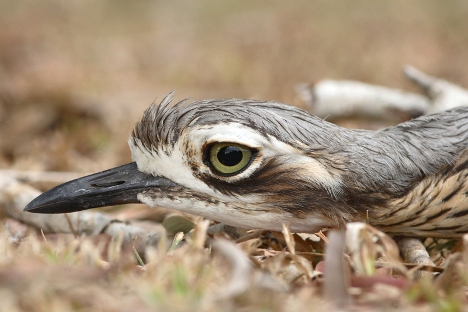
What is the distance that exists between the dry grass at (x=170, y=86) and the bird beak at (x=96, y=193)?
0.18m

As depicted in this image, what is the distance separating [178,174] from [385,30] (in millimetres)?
6542

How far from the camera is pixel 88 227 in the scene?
3436mm

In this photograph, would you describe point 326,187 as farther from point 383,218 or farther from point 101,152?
point 101,152

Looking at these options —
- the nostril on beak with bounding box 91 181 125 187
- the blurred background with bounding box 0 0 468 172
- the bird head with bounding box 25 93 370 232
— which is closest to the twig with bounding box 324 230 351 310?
the bird head with bounding box 25 93 370 232

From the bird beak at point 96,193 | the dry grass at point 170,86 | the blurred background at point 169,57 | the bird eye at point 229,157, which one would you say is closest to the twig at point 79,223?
the dry grass at point 170,86

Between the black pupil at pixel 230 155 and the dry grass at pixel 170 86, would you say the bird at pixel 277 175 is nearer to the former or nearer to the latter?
the black pupil at pixel 230 155

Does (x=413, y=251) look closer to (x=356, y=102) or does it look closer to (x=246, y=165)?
(x=246, y=165)

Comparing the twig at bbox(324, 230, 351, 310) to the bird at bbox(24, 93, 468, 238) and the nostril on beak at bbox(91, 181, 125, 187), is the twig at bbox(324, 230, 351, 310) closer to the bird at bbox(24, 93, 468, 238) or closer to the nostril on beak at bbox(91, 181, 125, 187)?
the bird at bbox(24, 93, 468, 238)

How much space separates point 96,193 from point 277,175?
2.77ft

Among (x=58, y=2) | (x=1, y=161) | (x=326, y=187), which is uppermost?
(x=58, y=2)

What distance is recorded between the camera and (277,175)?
9.19 feet

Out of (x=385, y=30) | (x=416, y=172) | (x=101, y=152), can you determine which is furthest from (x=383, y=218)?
(x=385, y=30)

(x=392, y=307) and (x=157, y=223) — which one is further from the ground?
(x=157, y=223)

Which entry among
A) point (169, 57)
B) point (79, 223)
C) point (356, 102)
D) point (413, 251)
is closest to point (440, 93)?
point (356, 102)
